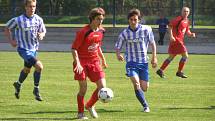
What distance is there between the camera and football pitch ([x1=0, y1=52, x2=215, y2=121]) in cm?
1033

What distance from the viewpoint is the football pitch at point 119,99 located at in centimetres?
1033

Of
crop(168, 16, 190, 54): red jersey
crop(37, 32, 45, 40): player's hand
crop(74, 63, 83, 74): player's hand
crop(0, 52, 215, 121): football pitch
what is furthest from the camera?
crop(168, 16, 190, 54): red jersey

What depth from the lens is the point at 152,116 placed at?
33.8 feet

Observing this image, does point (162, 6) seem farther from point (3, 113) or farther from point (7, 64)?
point (3, 113)

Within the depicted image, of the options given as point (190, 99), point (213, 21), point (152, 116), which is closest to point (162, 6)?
point (213, 21)

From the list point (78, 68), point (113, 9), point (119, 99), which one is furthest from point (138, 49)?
point (113, 9)

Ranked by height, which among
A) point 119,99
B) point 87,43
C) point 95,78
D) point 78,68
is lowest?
point 119,99

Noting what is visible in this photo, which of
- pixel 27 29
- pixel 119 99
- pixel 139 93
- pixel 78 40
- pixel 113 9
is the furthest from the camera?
pixel 113 9

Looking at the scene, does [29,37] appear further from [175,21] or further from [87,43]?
[175,21]

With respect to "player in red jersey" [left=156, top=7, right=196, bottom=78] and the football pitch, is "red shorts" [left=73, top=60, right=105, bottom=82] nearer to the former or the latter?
the football pitch

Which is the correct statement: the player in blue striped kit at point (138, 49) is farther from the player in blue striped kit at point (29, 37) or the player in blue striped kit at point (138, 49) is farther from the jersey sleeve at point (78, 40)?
the player in blue striped kit at point (29, 37)

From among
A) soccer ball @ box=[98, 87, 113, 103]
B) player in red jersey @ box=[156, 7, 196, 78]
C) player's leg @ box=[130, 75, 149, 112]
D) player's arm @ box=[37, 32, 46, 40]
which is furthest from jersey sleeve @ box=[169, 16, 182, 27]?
soccer ball @ box=[98, 87, 113, 103]

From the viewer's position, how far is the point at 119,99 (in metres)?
12.5

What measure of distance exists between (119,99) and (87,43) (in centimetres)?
282
